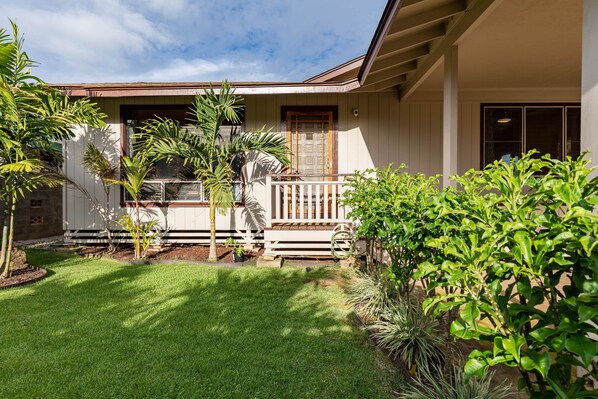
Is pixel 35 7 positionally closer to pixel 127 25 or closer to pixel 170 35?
pixel 127 25

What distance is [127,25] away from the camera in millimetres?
13758

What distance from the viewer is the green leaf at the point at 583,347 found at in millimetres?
723

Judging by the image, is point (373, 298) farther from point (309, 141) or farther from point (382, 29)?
point (309, 141)

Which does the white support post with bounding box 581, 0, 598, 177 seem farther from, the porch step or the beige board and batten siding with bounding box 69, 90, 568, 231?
the beige board and batten siding with bounding box 69, 90, 568, 231

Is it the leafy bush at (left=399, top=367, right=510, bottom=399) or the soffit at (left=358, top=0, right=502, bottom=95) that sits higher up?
the soffit at (left=358, top=0, right=502, bottom=95)

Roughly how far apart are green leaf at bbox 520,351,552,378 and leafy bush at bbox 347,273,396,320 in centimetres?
204

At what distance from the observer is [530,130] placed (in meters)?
6.33

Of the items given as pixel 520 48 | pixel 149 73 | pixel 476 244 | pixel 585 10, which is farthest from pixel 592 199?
pixel 149 73

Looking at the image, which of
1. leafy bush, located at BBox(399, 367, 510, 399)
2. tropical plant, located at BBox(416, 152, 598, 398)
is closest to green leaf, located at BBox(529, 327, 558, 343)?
tropical plant, located at BBox(416, 152, 598, 398)

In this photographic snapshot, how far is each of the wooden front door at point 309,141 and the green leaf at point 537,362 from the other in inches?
223

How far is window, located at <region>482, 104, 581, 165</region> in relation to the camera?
6258 mm

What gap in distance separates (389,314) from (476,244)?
1832 mm

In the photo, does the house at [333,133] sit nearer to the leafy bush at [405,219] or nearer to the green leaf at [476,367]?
the leafy bush at [405,219]

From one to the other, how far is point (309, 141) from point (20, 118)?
14.7 feet
